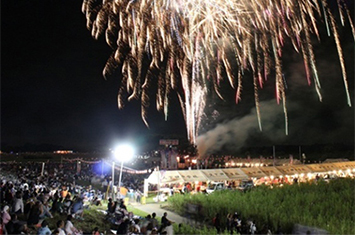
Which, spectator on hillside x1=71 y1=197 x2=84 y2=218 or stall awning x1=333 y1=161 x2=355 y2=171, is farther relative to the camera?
stall awning x1=333 y1=161 x2=355 y2=171

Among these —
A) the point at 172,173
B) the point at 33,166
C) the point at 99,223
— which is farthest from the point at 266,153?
the point at 99,223

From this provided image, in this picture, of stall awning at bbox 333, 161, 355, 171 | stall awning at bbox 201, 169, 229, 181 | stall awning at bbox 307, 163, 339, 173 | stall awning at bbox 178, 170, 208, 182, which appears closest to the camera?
Result: stall awning at bbox 178, 170, 208, 182

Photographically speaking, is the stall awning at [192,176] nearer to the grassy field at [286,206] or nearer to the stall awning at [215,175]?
the stall awning at [215,175]

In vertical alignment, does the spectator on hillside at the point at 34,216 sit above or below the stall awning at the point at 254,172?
below

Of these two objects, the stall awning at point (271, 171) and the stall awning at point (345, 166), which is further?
the stall awning at point (345, 166)

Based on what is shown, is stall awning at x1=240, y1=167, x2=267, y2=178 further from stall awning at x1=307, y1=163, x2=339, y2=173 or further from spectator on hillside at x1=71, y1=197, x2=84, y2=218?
spectator on hillside at x1=71, y1=197, x2=84, y2=218

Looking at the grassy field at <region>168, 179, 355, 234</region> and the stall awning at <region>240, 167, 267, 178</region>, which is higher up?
the stall awning at <region>240, 167, 267, 178</region>

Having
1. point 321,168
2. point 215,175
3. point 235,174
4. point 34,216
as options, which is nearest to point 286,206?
point 215,175

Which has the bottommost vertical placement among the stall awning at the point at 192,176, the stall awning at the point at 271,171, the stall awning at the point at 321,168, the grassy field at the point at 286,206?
the grassy field at the point at 286,206

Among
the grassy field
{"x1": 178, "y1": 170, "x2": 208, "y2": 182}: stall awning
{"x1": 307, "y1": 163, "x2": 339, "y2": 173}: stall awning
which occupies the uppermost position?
{"x1": 307, "y1": 163, "x2": 339, "y2": 173}: stall awning

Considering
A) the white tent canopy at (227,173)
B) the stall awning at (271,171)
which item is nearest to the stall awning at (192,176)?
the white tent canopy at (227,173)

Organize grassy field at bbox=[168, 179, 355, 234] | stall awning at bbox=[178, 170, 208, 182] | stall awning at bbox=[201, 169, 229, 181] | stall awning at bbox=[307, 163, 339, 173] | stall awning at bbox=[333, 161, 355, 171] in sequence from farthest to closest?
stall awning at bbox=[333, 161, 355, 171] → stall awning at bbox=[307, 163, 339, 173] → stall awning at bbox=[201, 169, 229, 181] → stall awning at bbox=[178, 170, 208, 182] → grassy field at bbox=[168, 179, 355, 234]

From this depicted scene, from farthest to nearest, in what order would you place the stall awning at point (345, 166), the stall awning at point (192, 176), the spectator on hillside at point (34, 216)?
the stall awning at point (345, 166), the stall awning at point (192, 176), the spectator on hillside at point (34, 216)

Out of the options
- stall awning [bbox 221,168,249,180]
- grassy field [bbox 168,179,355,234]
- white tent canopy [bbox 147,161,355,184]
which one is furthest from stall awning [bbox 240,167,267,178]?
grassy field [bbox 168,179,355,234]
